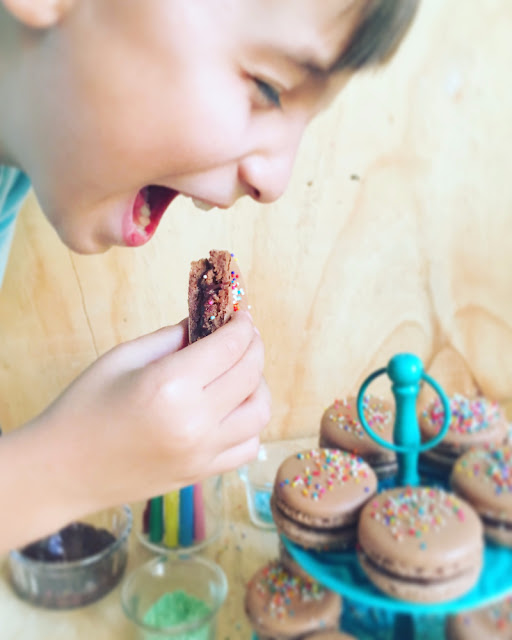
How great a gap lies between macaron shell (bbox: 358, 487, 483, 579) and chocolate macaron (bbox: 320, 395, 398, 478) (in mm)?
59

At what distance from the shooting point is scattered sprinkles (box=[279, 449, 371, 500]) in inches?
16.9

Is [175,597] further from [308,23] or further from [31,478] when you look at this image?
[308,23]

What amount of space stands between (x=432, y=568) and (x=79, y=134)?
1.14ft

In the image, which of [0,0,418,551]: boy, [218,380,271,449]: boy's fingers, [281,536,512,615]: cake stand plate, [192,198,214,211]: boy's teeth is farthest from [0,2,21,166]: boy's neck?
[281,536,512,615]: cake stand plate

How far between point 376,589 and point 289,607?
3.3 inches

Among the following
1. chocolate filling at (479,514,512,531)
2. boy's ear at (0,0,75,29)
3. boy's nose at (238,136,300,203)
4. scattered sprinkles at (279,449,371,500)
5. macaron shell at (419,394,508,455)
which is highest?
boy's ear at (0,0,75,29)

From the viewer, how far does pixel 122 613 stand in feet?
1.59

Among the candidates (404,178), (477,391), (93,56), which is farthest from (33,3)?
(477,391)

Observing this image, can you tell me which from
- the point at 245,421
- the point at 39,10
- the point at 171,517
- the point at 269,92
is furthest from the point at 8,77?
the point at 171,517

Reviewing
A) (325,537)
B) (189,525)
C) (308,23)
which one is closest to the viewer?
(308,23)

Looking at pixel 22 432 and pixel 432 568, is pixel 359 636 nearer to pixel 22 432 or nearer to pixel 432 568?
pixel 432 568

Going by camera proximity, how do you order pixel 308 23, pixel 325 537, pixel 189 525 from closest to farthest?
pixel 308 23 → pixel 325 537 → pixel 189 525

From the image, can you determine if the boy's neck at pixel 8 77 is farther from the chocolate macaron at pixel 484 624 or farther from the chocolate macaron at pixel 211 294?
the chocolate macaron at pixel 484 624

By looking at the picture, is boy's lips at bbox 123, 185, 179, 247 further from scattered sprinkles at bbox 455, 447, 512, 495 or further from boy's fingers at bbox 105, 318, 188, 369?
scattered sprinkles at bbox 455, 447, 512, 495
